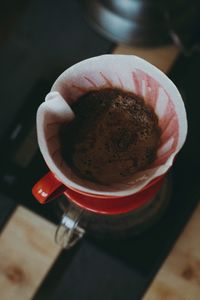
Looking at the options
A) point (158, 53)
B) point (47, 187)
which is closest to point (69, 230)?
point (47, 187)

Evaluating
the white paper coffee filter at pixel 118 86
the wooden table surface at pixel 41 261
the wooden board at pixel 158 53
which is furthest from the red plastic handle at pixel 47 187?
the wooden board at pixel 158 53

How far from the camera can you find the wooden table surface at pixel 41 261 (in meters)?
0.78

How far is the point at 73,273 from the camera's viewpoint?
2.62ft

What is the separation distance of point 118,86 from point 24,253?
0.32m

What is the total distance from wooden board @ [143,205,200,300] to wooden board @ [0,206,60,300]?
17 cm

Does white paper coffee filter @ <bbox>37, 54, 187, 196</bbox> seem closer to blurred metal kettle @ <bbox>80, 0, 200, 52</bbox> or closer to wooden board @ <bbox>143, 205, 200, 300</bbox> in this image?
wooden board @ <bbox>143, 205, 200, 300</bbox>

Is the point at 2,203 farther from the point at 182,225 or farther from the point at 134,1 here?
the point at 134,1

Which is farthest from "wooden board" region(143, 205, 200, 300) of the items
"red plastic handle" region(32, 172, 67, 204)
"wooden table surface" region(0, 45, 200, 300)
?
"red plastic handle" region(32, 172, 67, 204)

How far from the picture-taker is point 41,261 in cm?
81

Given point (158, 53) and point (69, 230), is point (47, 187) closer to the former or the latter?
point (69, 230)

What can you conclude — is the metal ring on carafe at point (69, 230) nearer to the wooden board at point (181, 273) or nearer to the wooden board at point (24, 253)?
the wooden board at point (24, 253)

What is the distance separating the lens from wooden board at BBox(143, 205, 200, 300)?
2.54 ft

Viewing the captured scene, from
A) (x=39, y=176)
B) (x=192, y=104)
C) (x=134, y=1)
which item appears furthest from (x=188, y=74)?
(x=39, y=176)

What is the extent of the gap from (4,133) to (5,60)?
24 centimetres
